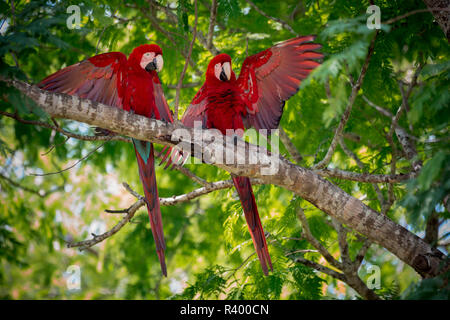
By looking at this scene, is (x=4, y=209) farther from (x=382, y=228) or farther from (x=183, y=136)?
(x=382, y=228)

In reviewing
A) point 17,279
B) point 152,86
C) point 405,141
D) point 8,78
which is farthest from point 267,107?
point 17,279

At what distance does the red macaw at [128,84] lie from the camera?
2.72 m

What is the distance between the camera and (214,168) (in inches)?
152

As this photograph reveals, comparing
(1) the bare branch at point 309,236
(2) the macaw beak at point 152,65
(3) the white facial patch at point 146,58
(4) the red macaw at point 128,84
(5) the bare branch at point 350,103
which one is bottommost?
(1) the bare branch at point 309,236

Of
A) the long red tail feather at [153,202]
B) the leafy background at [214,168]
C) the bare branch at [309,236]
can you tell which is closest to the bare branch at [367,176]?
the leafy background at [214,168]

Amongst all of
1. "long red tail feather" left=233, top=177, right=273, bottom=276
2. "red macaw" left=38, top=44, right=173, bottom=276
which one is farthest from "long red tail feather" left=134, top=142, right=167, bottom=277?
"long red tail feather" left=233, top=177, right=273, bottom=276

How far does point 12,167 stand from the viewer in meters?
4.88

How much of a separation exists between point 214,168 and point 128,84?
1.27 m

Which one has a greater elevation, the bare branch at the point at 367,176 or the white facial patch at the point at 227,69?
the white facial patch at the point at 227,69

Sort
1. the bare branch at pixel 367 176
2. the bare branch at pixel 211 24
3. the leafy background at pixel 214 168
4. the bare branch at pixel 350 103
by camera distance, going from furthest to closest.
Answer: the bare branch at pixel 211 24
the bare branch at pixel 367 176
the bare branch at pixel 350 103
the leafy background at pixel 214 168

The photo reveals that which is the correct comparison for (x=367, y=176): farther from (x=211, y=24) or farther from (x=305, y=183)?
(x=211, y=24)

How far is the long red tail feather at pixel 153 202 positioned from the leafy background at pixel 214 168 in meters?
0.68

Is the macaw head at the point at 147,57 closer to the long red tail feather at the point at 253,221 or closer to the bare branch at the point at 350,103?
the long red tail feather at the point at 253,221

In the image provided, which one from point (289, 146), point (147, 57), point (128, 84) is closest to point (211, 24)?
point (147, 57)
